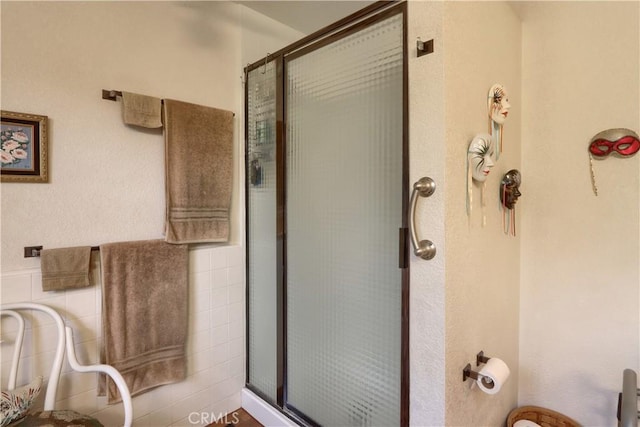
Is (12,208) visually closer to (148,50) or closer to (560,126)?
(148,50)

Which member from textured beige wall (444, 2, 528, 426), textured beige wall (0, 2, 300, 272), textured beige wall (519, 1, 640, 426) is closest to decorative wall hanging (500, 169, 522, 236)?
textured beige wall (444, 2, 528, 426)

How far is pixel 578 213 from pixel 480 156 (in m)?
0.73

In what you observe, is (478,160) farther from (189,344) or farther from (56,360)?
(56,360)

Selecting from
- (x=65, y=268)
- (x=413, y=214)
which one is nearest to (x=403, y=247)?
(x=413, y=214)

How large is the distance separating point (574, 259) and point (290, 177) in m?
1.41

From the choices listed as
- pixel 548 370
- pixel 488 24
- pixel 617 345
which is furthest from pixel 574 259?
pixel 488 24

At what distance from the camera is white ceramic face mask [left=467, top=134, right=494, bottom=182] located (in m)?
1.17

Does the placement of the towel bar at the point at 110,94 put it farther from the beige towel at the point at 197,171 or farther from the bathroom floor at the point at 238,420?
the bathroom floor at the point at 238,420

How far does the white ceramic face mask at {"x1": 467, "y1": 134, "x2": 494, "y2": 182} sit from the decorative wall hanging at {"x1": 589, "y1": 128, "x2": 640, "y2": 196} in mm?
631

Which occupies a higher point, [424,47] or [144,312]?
[424,47]

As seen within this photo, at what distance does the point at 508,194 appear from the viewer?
148 cm

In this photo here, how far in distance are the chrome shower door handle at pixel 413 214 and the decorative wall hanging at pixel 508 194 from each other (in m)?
0.60

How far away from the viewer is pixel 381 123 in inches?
50.1

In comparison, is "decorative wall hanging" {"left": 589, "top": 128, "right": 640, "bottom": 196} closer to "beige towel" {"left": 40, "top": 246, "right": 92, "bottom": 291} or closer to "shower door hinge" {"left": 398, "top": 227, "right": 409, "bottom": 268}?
"shower door hinge" {"left": 398, "top": 227, "right": 409, "bottom": 268}
